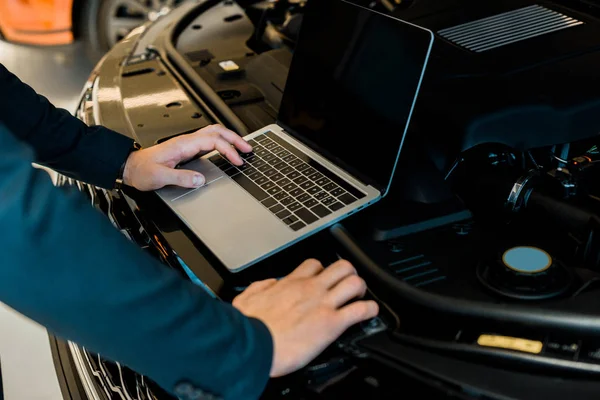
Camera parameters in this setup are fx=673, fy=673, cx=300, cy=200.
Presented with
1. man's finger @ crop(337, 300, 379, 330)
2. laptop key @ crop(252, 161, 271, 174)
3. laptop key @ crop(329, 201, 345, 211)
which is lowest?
laptop key @ crop(252, 161, 271, 174)

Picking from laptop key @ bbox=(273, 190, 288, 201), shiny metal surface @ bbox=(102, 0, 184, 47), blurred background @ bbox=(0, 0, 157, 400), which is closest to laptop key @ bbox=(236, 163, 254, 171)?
laptop key @ bbox=(273, 190, 288, 201)

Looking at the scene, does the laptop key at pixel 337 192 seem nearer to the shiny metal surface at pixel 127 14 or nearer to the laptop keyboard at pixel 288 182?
the laptop keyboard at pixel 288 182

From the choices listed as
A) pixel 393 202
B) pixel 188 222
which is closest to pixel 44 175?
pixel 188 222

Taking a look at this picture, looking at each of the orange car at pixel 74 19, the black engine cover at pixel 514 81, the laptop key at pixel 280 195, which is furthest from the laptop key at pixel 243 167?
the orange car at pixel 74 19

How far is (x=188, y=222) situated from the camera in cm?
92

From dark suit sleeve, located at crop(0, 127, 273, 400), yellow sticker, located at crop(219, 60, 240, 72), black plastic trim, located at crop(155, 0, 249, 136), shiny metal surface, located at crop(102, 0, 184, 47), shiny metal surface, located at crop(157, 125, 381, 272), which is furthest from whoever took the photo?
shiny metal surface, located at crop(102, 0, 184, 47)

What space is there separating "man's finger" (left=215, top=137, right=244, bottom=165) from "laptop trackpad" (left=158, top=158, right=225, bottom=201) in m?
0.03

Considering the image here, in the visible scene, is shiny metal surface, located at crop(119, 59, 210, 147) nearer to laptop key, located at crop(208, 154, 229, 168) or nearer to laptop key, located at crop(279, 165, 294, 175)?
laptop key, located at crop(208, 154, 229, 168)

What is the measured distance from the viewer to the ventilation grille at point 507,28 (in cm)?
111

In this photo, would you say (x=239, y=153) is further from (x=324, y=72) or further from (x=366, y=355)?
(x=366, y=355)

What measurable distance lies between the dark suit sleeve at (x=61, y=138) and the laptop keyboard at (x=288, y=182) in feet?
0.56

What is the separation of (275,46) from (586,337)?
1.02 metres

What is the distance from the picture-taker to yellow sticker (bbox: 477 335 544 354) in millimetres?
680

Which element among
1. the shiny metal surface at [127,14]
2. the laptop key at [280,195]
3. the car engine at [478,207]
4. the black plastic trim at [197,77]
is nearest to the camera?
the car engine at [478,207]
